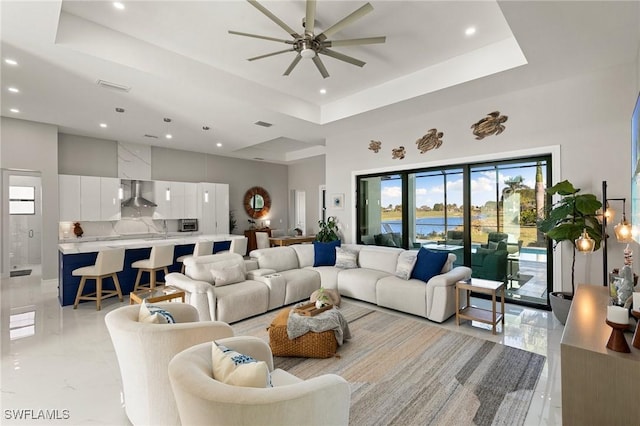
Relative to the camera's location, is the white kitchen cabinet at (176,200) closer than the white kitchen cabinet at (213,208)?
Yes

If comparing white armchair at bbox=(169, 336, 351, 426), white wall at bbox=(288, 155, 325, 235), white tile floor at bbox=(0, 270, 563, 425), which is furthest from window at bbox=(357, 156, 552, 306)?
white armchair at bbox=(169, 336, 351, 426)

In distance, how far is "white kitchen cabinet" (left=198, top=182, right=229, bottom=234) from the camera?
27.0 ft

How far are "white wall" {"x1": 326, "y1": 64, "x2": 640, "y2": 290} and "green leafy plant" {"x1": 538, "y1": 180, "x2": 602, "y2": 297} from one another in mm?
365

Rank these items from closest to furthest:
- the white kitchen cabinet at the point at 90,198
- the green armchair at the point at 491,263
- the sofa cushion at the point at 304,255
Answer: the green armchair at the point at 491,263, the sofa cushion at the point at 304,255, the white kitchen cabinet at the point at 90,198

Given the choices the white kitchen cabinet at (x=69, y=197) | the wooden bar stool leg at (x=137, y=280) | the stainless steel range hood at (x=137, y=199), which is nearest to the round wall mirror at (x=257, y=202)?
the stainless steel range hood at (x=137, y=199)

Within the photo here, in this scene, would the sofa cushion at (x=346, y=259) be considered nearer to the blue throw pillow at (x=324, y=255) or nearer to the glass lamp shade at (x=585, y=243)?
the blue throw pillow at (x=324, y=255)

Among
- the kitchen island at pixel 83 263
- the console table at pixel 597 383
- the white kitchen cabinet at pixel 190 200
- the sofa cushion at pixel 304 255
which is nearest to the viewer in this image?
the console table at pixel 597 383

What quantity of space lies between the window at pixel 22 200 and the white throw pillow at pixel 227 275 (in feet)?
19.3

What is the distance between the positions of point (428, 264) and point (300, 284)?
194 centimetres

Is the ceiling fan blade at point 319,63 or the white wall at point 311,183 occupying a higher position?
the ceiling fan blade at point 319,63

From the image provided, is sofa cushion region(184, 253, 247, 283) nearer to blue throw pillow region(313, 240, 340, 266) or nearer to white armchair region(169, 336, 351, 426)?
blue throw pillow region(313, 240, 340, 266)

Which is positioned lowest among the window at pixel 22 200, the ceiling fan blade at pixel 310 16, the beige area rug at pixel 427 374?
the beige area rug at pixel 427 374

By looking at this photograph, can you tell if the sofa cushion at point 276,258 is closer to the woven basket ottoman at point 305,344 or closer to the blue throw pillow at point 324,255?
the blue throw pillow at point 324,255

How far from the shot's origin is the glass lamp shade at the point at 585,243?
10.7 ft
